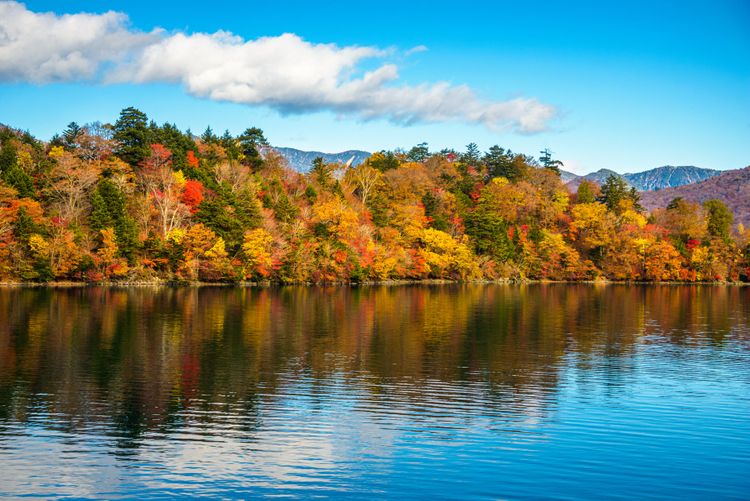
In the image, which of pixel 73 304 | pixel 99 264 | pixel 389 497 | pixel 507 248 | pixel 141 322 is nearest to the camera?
pixel 389 497

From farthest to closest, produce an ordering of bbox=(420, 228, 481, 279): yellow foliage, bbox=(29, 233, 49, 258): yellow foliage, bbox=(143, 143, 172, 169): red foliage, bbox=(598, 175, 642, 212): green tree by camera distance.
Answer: bbox=(598, 175, 642, 212): green tree
bbox=(420, 228, 481, 279): yellow foliage
bbox=(143, 143, 172, 169): red foliage
bbox=(29, 233, 49, 258): yellow foliage

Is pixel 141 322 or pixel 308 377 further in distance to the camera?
pixel 141 322

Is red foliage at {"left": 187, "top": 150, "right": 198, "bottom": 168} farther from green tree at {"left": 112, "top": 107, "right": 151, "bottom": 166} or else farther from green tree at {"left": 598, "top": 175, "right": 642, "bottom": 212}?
green tree at {"left": 598, "top": 175, "right": 642, "bottom": 212}

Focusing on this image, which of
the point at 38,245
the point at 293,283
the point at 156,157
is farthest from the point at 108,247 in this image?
the point at 293,283

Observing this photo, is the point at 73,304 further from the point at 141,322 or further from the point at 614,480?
the point at 614,480

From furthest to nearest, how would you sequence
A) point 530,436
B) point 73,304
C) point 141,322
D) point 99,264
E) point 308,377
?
point 99,264 → point 73,304 → point 141,322 → point 308,377 → point 530,436

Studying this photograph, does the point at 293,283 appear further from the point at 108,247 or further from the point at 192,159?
the point at 108,247

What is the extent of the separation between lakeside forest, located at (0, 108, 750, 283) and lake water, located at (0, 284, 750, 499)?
28.8 metres

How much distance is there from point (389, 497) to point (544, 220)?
105m

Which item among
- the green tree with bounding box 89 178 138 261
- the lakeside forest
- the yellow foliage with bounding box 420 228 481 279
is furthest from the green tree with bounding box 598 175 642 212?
the green tree with bounding box 89 178 138 261

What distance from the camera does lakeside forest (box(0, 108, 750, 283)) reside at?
66.1m

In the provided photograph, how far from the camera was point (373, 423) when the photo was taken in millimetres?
17391

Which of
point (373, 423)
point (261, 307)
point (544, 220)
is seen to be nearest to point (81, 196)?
point (261, 307)

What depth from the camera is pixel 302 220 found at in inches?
3221
